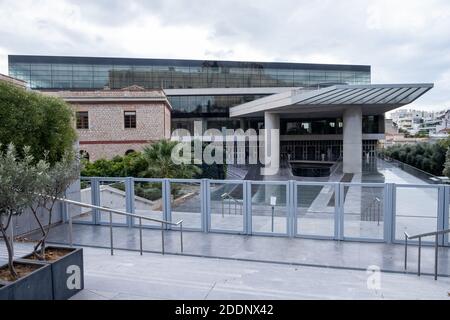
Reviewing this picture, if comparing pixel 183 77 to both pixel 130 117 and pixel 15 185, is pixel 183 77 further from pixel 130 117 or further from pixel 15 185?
pixel 15 185

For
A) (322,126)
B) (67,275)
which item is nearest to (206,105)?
(322,126)

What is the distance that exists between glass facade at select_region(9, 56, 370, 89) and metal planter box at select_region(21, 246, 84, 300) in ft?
178

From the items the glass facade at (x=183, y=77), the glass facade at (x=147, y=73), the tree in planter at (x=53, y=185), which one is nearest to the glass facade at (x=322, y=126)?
the glass facade at (x=183, y=77)

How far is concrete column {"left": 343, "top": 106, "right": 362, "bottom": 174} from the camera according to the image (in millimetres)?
36031

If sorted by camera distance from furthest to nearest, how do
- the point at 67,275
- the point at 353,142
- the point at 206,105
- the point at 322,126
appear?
the point at 206,105, the point at 322,126, the point at 353,142, the point at 67,275

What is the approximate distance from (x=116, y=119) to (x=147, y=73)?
100ft

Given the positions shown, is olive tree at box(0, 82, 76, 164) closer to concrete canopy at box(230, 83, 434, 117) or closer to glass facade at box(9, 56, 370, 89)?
concrete canopy at box(230, 83, 434, 117)

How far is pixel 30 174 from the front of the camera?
15.9 feet

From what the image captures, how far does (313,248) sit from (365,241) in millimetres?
1759

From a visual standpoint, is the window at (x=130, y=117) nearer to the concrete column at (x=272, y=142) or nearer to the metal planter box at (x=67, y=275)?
the concrete column at (x=272, y=142)

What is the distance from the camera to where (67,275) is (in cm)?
549

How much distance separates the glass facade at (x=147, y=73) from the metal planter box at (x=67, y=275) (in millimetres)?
54330
